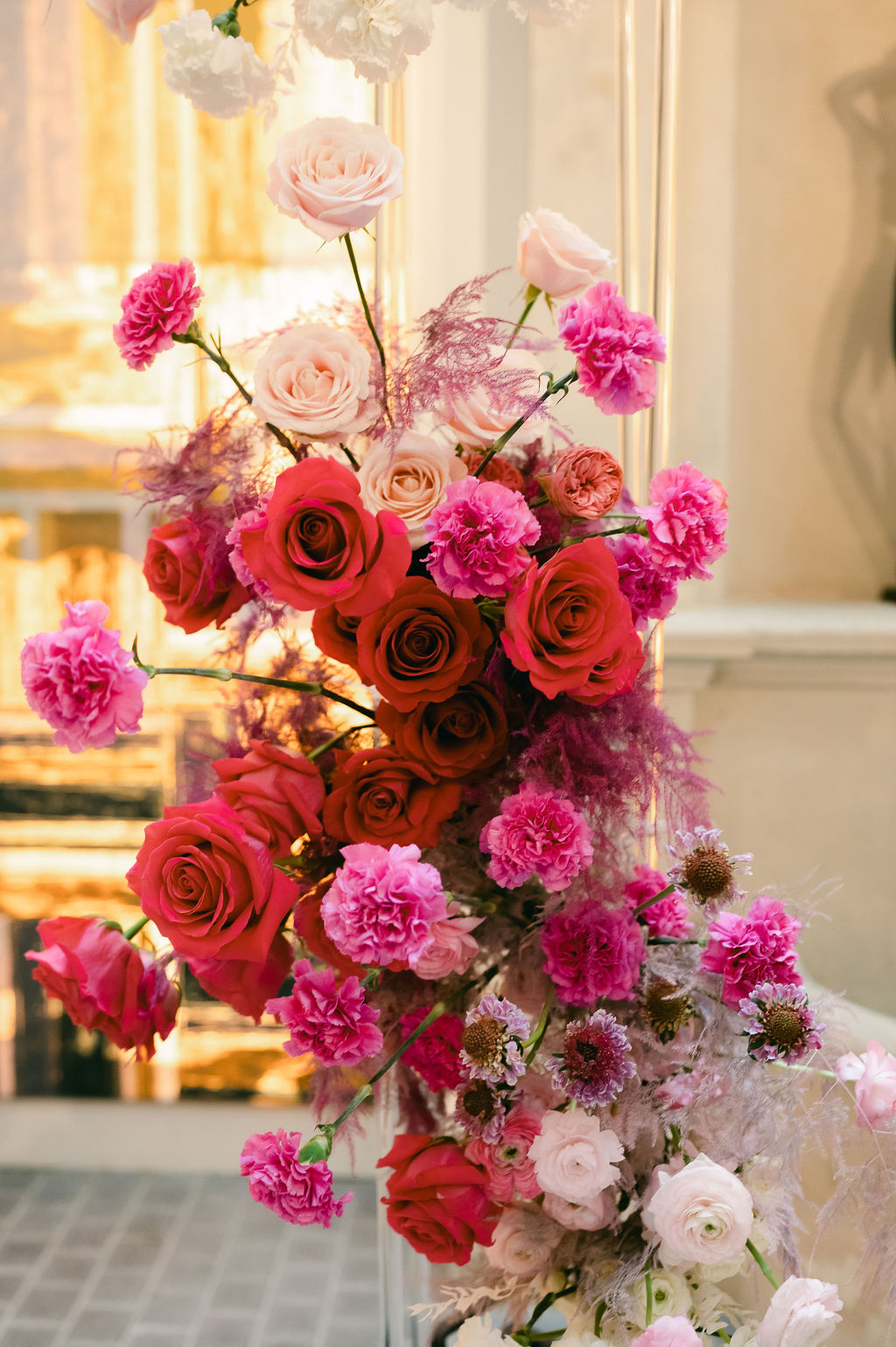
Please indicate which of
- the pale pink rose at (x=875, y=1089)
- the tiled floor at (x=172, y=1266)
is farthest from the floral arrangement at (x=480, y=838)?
the tiled floor at (x=172, y=1266)

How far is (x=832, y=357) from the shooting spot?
1.84 metres

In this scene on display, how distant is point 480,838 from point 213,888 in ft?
0.61

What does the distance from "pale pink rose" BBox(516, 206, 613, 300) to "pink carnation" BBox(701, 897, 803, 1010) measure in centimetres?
45

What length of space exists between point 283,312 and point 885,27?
43.2 inches

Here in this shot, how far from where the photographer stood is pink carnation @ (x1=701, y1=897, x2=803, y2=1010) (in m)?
0.72

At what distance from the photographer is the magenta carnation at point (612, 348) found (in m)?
0.71

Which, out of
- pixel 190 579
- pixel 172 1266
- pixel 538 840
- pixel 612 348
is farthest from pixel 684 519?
pixel 172 1266

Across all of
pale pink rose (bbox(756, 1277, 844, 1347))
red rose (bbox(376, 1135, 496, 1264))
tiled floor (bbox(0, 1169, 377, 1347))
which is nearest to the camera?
pale pink rose (bbox(756, 1277, 844, 1347))

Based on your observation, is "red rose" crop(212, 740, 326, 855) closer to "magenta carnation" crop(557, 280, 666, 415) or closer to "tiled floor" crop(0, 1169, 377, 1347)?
"magenta carnation" crop(557, 280, 666, 415)

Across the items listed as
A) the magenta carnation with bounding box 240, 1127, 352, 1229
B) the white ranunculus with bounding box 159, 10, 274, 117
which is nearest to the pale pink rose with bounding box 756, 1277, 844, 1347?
the magenta carnation with bounding box 240, 1127, 352, 1229

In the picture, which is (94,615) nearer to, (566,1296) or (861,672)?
(566,1296)

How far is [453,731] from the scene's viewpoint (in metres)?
0.73

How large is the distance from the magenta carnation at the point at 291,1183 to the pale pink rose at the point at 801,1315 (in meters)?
0.27

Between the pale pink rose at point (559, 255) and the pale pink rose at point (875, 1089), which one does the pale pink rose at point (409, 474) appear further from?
the pale pink rose at point (875, 1089)
